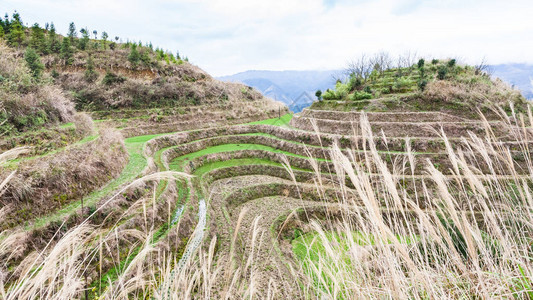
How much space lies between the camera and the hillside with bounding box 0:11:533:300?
296cm

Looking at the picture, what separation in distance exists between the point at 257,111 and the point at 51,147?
28.6 m

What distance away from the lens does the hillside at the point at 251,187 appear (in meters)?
2.96

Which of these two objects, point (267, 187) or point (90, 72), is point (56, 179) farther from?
point (90, 72)

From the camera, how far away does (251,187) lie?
1670 centimetres

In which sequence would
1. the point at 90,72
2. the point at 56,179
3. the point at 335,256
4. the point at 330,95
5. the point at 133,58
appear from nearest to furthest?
1. the point at 335,256
2. the point at 56,179
3. the point at 330,95
4. the point at 90,72
5. the point at 133,58

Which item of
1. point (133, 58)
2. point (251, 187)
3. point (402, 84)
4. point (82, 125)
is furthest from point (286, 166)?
point (133, 58)

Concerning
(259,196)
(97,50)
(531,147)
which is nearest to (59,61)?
(97,50)

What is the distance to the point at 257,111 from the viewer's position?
37344mm

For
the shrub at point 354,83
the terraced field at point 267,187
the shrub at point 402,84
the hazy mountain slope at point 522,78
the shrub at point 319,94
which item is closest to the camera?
the hazy mountain slope at point 522,78

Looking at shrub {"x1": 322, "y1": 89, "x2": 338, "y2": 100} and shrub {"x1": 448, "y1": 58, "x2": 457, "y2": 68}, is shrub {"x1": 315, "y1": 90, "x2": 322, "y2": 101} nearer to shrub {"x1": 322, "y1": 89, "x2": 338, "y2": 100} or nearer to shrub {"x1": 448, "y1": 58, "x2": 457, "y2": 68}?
shrub {"x1": 322, "y1": 89, "x2": 338, "y2": 100}

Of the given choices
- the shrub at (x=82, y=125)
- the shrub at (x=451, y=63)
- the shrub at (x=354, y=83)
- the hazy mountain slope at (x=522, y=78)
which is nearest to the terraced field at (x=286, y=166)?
the hazy mountain slope at (x=522, y=78)

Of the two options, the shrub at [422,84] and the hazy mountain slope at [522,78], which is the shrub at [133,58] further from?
the hazy mountain slope at [522,78]

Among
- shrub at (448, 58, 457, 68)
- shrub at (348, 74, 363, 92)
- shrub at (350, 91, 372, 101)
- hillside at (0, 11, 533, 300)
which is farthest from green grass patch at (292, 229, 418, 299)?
shrub at (448, 58, 457, 68)

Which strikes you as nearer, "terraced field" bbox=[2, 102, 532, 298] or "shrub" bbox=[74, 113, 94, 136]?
"terraced field" bbox=[2, 102, 532, 298]
